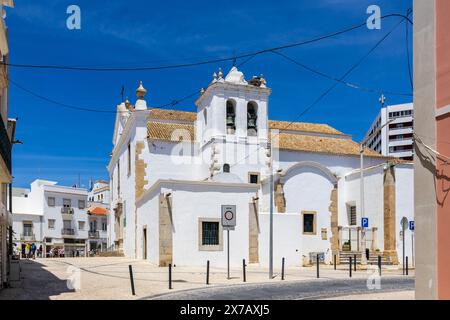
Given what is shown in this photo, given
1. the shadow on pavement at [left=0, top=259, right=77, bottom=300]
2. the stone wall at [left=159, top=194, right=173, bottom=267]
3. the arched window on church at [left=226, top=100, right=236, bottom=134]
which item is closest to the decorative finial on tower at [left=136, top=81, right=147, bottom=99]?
the arched window on church at [left=226, top=100, right=236, bottom=134]

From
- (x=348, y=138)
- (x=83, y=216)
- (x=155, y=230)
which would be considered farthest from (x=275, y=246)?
(x=83, y=216)

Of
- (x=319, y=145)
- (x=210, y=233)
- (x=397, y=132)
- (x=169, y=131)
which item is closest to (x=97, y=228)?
(x=169, y=131)

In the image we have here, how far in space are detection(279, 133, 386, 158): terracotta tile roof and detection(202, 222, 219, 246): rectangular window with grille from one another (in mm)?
10424

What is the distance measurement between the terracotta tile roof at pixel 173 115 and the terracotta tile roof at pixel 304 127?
5.52m

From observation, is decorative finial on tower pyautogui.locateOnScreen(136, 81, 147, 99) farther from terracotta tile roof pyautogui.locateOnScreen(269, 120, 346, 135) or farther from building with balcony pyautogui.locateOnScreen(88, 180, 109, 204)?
building with balcony pyautogui.locateOnScreen(88, 180, 109, 204)

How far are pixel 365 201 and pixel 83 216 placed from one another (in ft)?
132

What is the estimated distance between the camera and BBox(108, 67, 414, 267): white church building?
25.5 meters

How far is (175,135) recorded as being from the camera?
33.5 m

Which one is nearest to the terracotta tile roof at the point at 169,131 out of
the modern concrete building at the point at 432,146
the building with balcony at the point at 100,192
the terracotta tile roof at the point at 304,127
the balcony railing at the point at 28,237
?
the terracotta tile roof at the point at 304,127

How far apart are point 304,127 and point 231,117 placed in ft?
28.9

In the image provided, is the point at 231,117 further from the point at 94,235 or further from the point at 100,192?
the point at 100,192

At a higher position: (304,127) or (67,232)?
(304,127)

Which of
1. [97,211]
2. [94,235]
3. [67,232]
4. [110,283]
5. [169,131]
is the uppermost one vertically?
[169,131]

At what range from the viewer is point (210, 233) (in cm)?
2383
